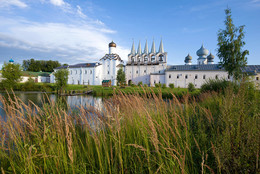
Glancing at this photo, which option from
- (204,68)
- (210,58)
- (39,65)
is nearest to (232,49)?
(204,68)

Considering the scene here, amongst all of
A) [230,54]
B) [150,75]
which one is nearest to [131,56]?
[150,75]

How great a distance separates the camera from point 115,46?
183 ft

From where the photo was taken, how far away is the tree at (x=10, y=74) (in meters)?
35.5

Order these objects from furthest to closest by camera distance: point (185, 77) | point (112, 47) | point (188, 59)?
point (188, 59), point (112, 47), point (185, 77)

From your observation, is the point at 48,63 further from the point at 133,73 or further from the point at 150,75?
the point at 150,75

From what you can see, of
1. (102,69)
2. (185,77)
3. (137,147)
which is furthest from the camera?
(102,69)

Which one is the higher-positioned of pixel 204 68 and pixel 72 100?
pixel 204 68

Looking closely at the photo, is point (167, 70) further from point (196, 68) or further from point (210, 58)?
point (210, 58)

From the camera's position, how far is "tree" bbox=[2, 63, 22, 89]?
35531mm

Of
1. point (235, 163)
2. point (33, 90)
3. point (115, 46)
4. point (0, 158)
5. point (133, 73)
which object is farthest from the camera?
point (115, 46)

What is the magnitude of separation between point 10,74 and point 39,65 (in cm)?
5012

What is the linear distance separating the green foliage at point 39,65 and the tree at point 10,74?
1816 inches

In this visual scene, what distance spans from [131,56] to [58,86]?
100 ft

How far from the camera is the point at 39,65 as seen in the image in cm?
8006
